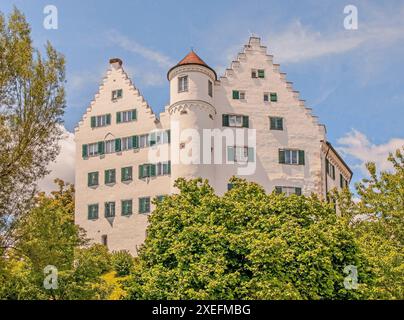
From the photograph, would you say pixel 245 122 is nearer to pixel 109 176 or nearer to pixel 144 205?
pixel 144 205

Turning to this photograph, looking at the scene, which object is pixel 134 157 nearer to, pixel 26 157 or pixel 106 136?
pixel 106 136

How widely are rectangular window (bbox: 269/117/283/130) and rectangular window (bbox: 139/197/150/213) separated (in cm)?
1354

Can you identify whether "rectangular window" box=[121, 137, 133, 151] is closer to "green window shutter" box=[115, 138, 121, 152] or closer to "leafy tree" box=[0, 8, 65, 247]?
"green window shutter" box=[115, 138, 121, 152]

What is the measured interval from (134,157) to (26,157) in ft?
104

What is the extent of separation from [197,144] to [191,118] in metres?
2.45

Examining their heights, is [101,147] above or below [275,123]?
below

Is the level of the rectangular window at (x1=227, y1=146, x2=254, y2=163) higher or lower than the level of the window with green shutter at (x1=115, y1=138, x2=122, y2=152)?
lower

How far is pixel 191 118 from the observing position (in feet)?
188

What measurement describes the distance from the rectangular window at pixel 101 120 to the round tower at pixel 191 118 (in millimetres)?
7740

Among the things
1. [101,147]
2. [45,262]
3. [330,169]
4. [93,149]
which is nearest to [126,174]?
[101,147]

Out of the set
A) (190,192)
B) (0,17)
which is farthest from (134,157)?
(0,17)

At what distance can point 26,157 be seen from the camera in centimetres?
2886

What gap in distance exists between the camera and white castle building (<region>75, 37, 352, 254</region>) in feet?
188

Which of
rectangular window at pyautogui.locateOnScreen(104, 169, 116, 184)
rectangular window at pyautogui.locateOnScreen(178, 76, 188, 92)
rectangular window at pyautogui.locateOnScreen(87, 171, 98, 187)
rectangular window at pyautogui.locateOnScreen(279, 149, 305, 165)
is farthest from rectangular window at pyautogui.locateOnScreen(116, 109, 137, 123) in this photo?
rectangular window at pyautogui.locateOnScreen(279, 149, 305, 165)
